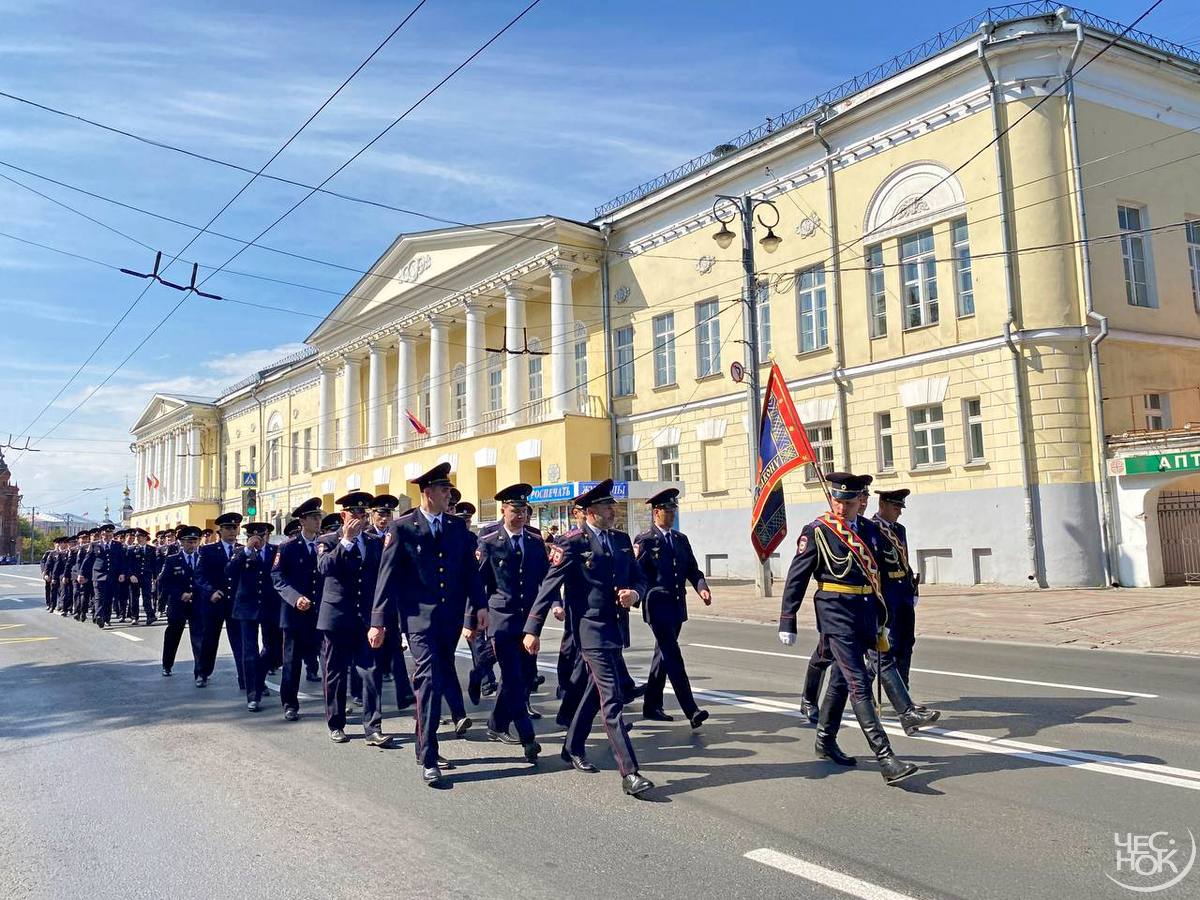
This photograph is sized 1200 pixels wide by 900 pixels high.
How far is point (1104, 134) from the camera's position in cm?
2138

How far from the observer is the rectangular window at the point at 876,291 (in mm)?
23594

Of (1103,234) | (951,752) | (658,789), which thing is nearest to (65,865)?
(658,789)

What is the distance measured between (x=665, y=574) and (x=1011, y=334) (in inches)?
610

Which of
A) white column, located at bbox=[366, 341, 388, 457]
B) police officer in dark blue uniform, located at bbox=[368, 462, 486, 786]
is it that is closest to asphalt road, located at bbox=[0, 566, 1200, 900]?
police officer in dark blue uniform, located at bbox=[368, 462, 486, 786]

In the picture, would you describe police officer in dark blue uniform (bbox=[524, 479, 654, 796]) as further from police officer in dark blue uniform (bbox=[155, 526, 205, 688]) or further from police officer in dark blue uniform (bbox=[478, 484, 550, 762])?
police officer in dark blue uniform (bbox=[155, 526, 205, 688])

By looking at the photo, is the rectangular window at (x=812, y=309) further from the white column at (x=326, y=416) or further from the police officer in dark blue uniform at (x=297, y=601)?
the white column at (x=326, y=416)

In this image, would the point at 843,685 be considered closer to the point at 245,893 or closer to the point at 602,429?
the point at 245,893

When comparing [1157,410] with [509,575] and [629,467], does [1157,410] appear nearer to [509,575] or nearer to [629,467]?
[629,467]

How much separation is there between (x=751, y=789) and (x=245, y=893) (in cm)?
284

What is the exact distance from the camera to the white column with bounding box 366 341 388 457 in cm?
4312

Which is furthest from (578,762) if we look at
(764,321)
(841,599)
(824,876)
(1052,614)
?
(764,321)

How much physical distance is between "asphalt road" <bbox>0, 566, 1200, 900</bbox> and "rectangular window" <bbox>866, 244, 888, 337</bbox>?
15731mm

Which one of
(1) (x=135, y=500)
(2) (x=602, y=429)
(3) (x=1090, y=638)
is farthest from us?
(1) (x=135, y=500)

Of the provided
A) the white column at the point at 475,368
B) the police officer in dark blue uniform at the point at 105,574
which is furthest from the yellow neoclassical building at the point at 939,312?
the police officer in dark blue uniform at the point at 105,574
